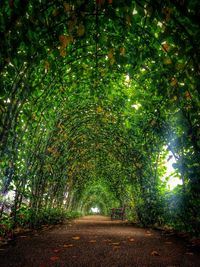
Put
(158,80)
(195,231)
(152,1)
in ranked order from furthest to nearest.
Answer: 1. (195,231)
2. (158,80)
3. (152,1)

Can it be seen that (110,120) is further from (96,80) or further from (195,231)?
(195,231)

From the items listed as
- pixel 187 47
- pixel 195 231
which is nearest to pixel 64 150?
pixel 195 231

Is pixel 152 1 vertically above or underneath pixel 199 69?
above

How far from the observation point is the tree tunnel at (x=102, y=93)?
266cm

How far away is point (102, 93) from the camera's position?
7.81 metres

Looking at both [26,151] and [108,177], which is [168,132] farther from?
[108,177]

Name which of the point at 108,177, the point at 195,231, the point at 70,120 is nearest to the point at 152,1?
the point at 195,231

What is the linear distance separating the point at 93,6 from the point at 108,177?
17694mm

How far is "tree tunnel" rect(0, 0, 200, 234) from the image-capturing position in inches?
105

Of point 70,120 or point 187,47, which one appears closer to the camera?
point 187,47

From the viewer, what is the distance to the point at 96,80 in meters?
6.56

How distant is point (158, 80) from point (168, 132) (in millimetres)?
1789

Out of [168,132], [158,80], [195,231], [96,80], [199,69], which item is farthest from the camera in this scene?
[96,80]

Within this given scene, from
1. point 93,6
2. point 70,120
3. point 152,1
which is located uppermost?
point 70,120
